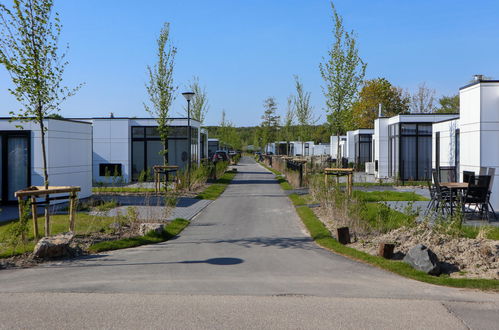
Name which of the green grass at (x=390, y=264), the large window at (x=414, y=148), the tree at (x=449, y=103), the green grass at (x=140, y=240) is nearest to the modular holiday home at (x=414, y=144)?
the large window at (x=414, y=148)

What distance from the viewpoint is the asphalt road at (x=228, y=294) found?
4566 mm

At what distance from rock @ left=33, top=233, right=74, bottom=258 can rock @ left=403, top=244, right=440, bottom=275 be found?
17.1 ft

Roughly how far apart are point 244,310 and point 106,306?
4.64ft

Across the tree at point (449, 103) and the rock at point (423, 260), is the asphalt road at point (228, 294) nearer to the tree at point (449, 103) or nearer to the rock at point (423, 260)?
the rock at point (423, 260)

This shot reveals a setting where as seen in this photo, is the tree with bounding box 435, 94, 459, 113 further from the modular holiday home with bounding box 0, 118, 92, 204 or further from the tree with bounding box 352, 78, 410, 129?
the modular holiday home with bounding box 0, 118, 92, 204

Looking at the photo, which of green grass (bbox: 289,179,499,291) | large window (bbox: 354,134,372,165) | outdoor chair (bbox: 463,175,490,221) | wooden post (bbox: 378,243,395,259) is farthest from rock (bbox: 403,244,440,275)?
large window (bbox: 354,134,372,165)

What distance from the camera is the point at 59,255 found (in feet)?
24.8

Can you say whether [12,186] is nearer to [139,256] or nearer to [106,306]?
[139,256]

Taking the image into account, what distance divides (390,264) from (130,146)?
19522 mm

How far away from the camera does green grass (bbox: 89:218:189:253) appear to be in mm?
8358

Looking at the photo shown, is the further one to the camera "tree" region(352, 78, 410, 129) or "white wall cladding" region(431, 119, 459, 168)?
"tree" region(352, 78, 410, 129)

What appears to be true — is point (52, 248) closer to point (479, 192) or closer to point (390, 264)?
point (390, 264)

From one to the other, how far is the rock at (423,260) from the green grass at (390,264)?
0.26ft

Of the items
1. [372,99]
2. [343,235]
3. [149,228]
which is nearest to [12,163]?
[149,228]
